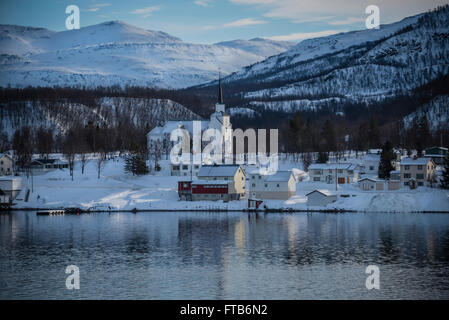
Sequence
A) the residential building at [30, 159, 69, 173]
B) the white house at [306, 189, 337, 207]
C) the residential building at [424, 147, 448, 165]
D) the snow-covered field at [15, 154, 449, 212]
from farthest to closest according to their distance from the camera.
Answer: the residential building at [30, 159, 69, 173] → the residential building at [424, 147, 448, 165] → the white house at [306, 189, 337, 207] → the snow-covered field at [15, 154, 449, 212]

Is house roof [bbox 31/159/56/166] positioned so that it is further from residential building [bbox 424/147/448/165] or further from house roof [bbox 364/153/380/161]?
residential building [bbox 424/147/448/165]

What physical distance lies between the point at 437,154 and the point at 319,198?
2210 centimetres

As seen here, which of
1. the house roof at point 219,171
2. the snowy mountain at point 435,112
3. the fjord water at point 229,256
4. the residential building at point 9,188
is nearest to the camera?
the fjord water at point 229,256

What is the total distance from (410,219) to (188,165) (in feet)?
93.5

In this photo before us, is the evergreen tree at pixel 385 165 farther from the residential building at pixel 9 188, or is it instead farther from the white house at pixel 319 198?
the residential building at pixel 9 188

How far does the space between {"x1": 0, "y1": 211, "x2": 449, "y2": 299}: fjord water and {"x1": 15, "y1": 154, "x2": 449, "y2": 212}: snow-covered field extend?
8.71 ft

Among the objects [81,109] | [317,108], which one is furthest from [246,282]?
[317,108]

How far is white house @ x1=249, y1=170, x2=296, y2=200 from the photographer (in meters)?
52.8

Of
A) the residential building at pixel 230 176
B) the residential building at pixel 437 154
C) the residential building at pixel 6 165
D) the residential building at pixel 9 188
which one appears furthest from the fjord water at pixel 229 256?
the residential building at pixel 6 165

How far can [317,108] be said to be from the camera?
15725cm

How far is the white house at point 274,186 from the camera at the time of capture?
5281 cm

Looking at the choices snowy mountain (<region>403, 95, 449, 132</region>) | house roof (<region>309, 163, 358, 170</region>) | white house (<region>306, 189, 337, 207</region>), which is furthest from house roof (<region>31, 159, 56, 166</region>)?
snowy mountain (<region>403, 95, 449, 132</region>)

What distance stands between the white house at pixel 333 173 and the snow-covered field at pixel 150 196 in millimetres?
1466
